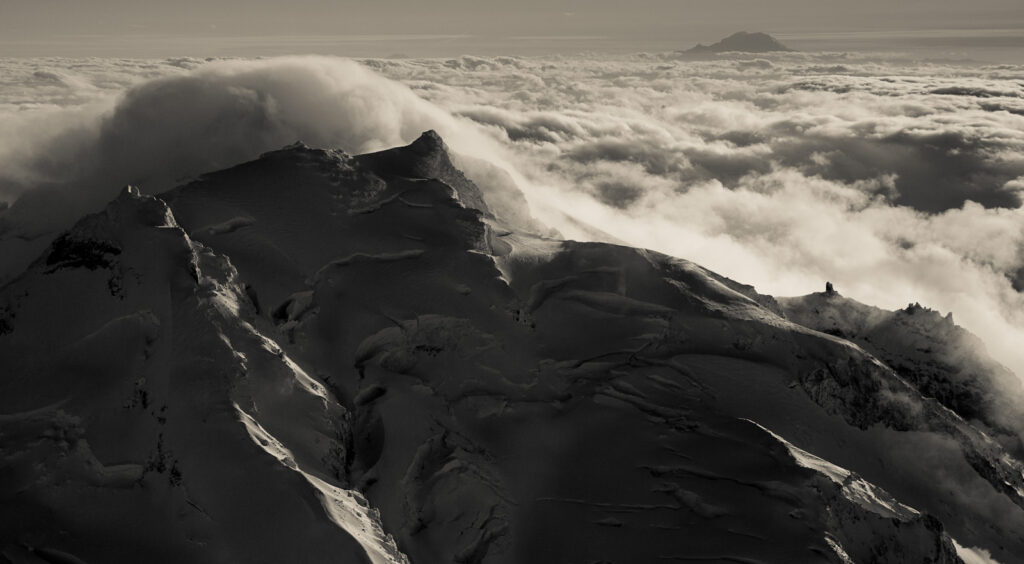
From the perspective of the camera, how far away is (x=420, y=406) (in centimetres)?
5553

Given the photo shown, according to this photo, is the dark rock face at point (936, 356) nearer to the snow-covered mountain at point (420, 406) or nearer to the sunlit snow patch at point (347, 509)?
the snow-covered mountain at point (420, 406)

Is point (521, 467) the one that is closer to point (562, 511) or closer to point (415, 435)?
point (562, 511)

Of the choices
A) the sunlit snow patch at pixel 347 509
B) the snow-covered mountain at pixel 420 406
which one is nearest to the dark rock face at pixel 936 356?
the snow-covered mountain at pixel 420 406

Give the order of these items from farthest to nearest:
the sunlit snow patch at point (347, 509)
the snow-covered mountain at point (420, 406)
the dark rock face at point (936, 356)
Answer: the dark rock face at point (936, 356), the snow-covered mountain at point (420, 406), the sunlit snow patch at point (347, 509)

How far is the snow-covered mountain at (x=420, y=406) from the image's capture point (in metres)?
44.6

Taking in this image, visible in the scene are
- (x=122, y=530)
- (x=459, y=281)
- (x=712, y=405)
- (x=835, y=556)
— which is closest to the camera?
(x=122, y=530)

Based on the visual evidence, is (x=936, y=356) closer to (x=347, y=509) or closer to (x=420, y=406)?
(x=420, y=406)

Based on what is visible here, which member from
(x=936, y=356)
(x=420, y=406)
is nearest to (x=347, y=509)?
(x=420, y=406)

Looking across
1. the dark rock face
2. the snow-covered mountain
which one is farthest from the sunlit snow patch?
the dark rock face

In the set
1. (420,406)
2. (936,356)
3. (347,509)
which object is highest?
(420,406)

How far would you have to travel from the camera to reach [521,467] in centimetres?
5309

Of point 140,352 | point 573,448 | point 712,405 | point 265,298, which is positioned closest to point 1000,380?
point 712,405

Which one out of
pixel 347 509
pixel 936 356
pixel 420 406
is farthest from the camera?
pixel 936 356

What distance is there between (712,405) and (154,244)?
42.8 m
